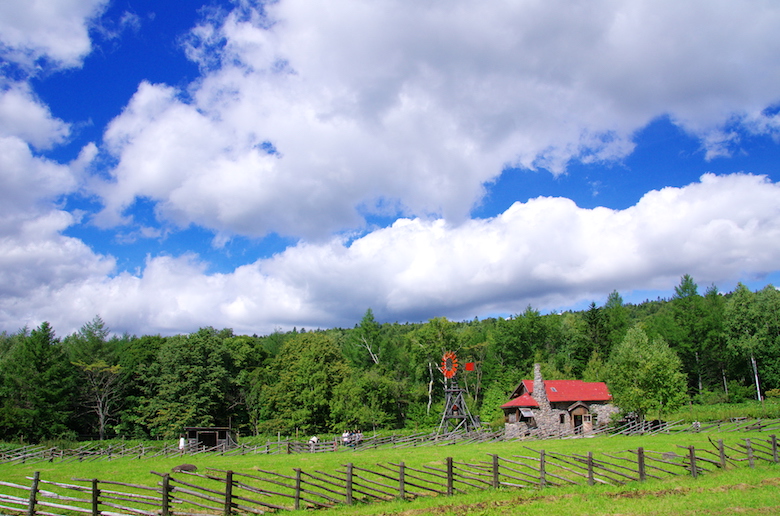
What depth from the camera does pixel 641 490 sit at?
16.5m

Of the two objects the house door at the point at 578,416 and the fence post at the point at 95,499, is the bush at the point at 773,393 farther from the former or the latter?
the fence post at the point at 95,499

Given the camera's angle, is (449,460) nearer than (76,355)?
Yes

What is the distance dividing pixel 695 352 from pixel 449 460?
68.0 m

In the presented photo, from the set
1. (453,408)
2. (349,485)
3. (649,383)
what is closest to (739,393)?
(649,383)

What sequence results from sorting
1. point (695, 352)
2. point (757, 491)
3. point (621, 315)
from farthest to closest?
point (621, 315)
point (695, 352)
point (757, 491)

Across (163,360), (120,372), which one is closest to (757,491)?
(163,360)

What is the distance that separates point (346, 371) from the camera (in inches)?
2276

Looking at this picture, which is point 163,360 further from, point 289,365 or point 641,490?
point 641,490

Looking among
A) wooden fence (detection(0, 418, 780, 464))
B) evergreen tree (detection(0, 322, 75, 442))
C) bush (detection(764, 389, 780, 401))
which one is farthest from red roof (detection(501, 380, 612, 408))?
evergreen tree (detection(0, 322, 75, 442))

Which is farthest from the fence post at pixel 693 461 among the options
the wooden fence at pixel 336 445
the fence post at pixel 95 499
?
the wooden fence at pixel 336 445

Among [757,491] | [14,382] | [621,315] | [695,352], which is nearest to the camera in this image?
[757,491]

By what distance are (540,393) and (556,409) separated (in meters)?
2.45

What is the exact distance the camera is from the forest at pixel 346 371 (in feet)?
174

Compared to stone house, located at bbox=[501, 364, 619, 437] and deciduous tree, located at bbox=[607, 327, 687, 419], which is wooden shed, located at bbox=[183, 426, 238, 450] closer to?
stone house, located at bbox=[501, 364, 619, 437]
